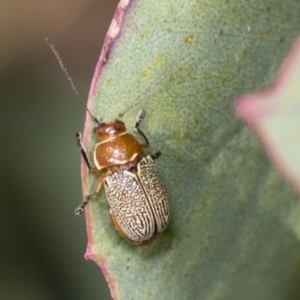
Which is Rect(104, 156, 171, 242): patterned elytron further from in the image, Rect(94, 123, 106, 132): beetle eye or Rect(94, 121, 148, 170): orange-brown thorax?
Rect(94, 123, 106, 132): beetle eye

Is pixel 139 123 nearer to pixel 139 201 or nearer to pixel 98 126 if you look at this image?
pixel 98 126

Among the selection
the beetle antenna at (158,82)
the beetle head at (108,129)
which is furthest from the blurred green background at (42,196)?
the beetle antenna at (158,82)

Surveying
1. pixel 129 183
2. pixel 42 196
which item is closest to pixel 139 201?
pixel 129 183

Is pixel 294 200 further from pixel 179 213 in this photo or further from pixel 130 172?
pixel 130 172

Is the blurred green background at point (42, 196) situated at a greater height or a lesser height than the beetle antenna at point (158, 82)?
lesser

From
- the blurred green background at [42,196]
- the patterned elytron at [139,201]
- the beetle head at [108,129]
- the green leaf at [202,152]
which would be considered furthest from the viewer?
the blurred green background at [42,196]

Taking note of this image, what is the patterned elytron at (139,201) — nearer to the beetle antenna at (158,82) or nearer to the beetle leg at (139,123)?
the beetle leg at (139,123)

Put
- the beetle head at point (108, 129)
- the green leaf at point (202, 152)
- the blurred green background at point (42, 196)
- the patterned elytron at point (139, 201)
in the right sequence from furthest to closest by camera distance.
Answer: the blurred green background at point (42, 196) < the patterned elytron at point (139, 201) < the beetle head at point (108, 129) < the green leaf at point (202, 152)
